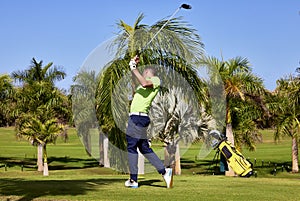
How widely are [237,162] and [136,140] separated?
19.4 ft

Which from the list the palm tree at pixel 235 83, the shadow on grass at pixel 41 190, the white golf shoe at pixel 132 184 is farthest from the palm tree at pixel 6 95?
the white golf shoe at pixel 132 184

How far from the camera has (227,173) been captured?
29.2 meters

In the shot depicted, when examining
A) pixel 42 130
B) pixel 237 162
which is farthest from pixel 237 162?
pixel 42 130

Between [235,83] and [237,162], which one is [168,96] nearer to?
[237,162]

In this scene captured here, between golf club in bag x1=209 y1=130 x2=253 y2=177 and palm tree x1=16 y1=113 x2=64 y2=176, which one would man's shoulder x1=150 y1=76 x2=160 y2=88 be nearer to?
golf club in bag x1=209 y1=130 x2=253 y2=177

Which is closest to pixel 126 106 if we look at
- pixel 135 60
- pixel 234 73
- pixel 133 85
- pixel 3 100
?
pixel 133 85

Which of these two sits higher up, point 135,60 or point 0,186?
point 135,60

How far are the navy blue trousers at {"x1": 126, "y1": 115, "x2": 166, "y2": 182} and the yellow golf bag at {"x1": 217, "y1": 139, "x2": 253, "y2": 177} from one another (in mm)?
5032

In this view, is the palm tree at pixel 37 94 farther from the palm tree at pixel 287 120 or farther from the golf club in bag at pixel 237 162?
the golf club in bag at pixel 237 162

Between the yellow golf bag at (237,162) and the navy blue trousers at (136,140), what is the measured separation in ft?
16.5

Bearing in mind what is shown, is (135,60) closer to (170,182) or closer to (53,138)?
(170,182)

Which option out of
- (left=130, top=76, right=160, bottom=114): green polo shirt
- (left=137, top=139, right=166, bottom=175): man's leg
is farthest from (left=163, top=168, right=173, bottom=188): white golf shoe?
(left=130, top=76, right=160, bottom=114): green polo shirt

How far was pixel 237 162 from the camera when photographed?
15.2 m

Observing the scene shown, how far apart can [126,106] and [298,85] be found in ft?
61.7
